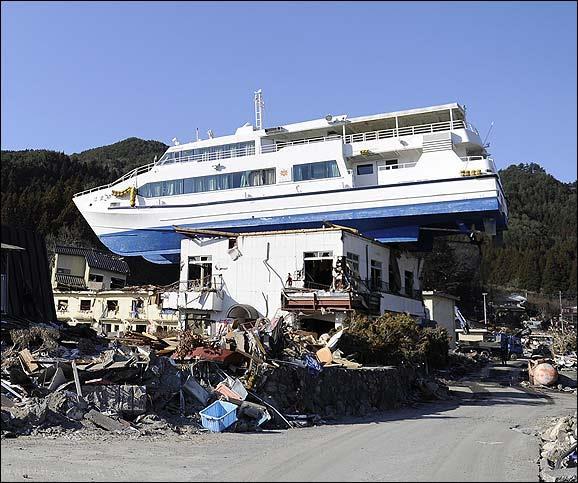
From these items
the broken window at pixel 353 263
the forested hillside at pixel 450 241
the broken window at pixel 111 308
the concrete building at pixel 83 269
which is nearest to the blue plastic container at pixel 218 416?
the broken window at pixel 353 263

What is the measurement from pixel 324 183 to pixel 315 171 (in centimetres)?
101

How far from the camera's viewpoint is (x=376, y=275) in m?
31.3

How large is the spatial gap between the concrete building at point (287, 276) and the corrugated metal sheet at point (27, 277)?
8.56 metres

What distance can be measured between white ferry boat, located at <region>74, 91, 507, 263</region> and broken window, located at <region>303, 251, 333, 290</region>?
15.2ft

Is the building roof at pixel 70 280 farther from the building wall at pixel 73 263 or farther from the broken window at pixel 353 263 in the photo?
the broken window at pixel 353 263

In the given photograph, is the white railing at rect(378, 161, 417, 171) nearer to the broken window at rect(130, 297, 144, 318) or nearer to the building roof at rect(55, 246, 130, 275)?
the broken window at rect(130, 297, 144, 318)

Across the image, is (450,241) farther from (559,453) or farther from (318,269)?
(559,453)

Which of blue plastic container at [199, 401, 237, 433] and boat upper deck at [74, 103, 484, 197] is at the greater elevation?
boat upper deck at [74, 103, 484, 197]

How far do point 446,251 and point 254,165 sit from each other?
36.0m

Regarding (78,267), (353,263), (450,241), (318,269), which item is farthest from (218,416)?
(78,267)

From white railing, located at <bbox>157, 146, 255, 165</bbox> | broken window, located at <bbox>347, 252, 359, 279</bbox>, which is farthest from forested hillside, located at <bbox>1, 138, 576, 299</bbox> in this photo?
broken window, located at <bbox>347, 252, 359, 279</bbox>

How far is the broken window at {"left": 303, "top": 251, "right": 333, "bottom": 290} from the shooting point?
28.2 meters

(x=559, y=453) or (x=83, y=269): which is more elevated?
(x=83, y=269)

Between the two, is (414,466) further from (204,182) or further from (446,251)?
(446,251)
